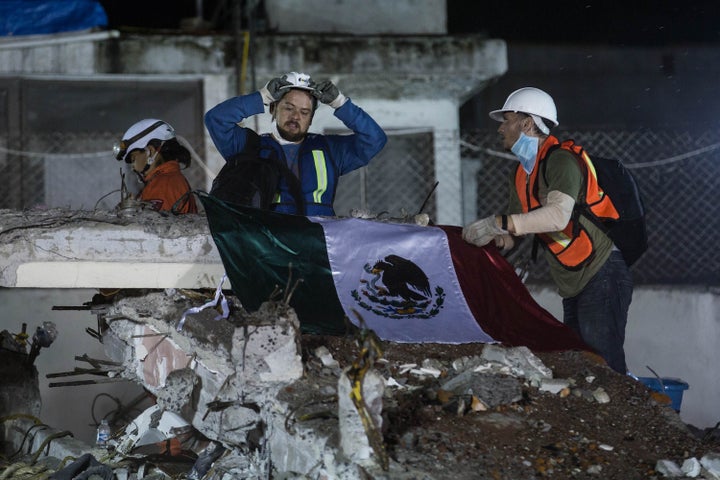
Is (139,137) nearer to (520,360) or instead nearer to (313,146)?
(313,146)

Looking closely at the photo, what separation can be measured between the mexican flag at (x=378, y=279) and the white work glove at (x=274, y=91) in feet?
2.80

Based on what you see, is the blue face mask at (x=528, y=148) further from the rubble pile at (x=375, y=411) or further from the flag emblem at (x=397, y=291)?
the rubble pile at (x=375, y=411)

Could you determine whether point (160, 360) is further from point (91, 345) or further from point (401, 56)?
point (401, 56)

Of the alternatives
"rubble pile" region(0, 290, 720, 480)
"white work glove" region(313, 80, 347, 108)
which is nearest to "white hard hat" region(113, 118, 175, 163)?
"rubble pile" region(0, 290, 720, 480)

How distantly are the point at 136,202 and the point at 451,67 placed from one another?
5079 millimetres

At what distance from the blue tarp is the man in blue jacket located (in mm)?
4596

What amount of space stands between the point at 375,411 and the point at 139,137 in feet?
10.5

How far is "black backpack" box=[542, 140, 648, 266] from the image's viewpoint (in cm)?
472

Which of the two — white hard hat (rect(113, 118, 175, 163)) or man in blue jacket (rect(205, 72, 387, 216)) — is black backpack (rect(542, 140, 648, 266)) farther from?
white hard hat (rect(113, 118, 175, 163))

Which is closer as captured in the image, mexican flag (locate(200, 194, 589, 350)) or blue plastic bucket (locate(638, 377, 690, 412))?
mexican flag (locate(200, 194, 589, 350))

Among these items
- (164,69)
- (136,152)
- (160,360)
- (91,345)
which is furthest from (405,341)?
(164,69)

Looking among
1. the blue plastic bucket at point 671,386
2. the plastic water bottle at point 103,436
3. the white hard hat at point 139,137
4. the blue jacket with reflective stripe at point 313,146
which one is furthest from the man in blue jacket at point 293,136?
the blue plastic bucket at point 671,386

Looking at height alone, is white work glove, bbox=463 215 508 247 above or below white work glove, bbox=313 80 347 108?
below

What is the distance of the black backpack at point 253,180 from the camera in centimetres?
504
